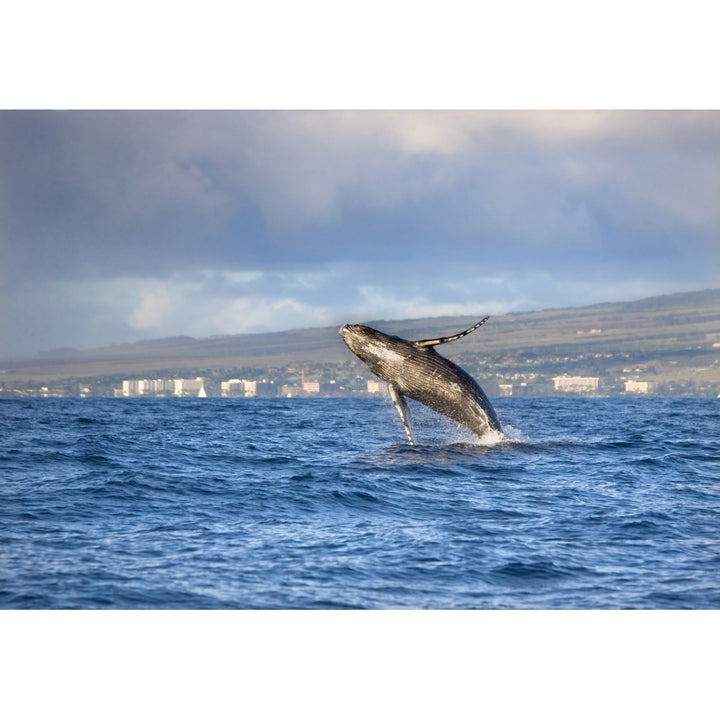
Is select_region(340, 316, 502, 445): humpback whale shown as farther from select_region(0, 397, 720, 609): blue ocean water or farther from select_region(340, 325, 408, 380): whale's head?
select_region(0, 397, 720, 609): blue ocean water

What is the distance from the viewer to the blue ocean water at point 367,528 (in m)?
10.7

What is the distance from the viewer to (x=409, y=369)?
1873 cm

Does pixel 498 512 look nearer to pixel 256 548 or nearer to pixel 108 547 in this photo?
pixel 256 548

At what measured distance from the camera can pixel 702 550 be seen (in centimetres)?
1279

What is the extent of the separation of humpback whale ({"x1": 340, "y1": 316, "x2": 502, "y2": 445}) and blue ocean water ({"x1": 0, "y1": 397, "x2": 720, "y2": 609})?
126cm

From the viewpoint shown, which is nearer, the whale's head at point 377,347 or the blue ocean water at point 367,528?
the blue ocean water at point 367,528

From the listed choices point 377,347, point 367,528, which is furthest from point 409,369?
point 367,528

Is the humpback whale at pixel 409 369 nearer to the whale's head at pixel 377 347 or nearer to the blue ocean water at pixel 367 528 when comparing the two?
the whale's head at pixel 377 347

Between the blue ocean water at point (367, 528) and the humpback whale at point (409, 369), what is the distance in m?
1.26

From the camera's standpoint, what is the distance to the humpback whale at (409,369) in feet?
61.4

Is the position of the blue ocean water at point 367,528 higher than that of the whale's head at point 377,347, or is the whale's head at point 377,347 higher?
the whale's head at point 377,347

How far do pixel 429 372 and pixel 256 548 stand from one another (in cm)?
732

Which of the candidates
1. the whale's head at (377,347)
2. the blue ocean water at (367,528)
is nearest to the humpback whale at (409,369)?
the whale's head at (377,347)
